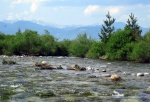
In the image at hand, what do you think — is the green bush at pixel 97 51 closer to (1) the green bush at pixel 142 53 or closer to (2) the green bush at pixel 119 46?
(2) the green bush at pixel 119 46

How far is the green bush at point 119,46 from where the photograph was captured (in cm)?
9165

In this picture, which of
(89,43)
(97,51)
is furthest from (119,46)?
(89,43)

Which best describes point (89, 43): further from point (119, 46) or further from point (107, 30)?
point (119, 46)

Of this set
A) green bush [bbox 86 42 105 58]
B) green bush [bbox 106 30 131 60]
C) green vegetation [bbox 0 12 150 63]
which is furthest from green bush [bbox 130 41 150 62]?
green bush [bbox 86 42 105 58]

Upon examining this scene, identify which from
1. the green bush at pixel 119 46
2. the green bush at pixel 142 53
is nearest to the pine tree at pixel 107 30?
the green bush at pixel 119 46

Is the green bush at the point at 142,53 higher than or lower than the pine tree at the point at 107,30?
lower

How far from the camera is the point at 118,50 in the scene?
306 feet

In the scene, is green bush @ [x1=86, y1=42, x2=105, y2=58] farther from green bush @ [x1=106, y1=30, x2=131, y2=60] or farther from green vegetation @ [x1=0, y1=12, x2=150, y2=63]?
green bush @ [x1=106, y1=30, x2=131, y2=60]

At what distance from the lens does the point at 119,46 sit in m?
95.4

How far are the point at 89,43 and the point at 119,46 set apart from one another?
36.4 metres

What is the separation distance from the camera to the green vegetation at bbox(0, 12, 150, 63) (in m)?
94.5

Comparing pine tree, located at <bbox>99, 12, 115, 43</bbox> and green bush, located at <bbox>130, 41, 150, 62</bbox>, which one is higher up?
pine tree, located at <bbox>99, 12, 115, 43</bbox>

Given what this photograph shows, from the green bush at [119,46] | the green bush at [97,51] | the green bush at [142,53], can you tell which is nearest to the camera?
the green bush at [142,53]

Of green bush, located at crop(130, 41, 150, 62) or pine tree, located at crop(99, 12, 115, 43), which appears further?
pine tree, located at crop(99, 12, 115, 43)
